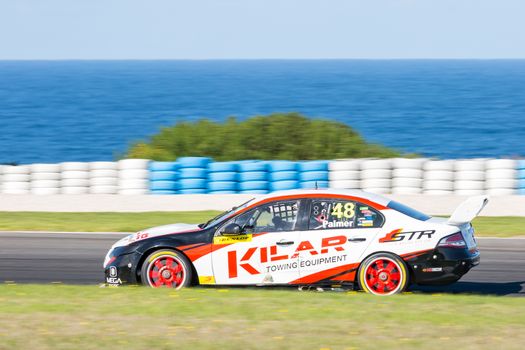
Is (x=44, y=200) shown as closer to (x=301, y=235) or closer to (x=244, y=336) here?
(x=301, y=235)

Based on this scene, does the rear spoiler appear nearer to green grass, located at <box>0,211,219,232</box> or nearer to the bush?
green grass, located at <box>0,211,219,232</box>

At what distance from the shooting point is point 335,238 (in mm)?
11141

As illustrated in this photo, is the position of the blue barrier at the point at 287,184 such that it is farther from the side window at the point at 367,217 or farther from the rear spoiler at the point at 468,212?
the side window at the point at 367,217

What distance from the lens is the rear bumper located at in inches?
435

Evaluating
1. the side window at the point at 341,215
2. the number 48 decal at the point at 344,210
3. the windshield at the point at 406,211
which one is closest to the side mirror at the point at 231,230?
the side window at the point at 341,215

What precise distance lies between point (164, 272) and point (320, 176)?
11.6 m

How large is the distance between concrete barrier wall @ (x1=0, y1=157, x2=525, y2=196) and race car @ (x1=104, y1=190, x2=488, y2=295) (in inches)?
436

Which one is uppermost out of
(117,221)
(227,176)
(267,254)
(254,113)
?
(254,113)

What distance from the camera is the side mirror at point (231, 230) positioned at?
37.0ft

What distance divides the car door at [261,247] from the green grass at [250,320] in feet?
2.92

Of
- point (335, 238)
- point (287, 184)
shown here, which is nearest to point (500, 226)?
point (287, 184)

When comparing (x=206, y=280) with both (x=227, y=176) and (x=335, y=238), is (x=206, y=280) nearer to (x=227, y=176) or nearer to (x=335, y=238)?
(x=335, y=238)

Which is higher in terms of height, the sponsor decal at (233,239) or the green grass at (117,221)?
the green grass at (117,221)

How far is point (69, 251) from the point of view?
15477 mm
